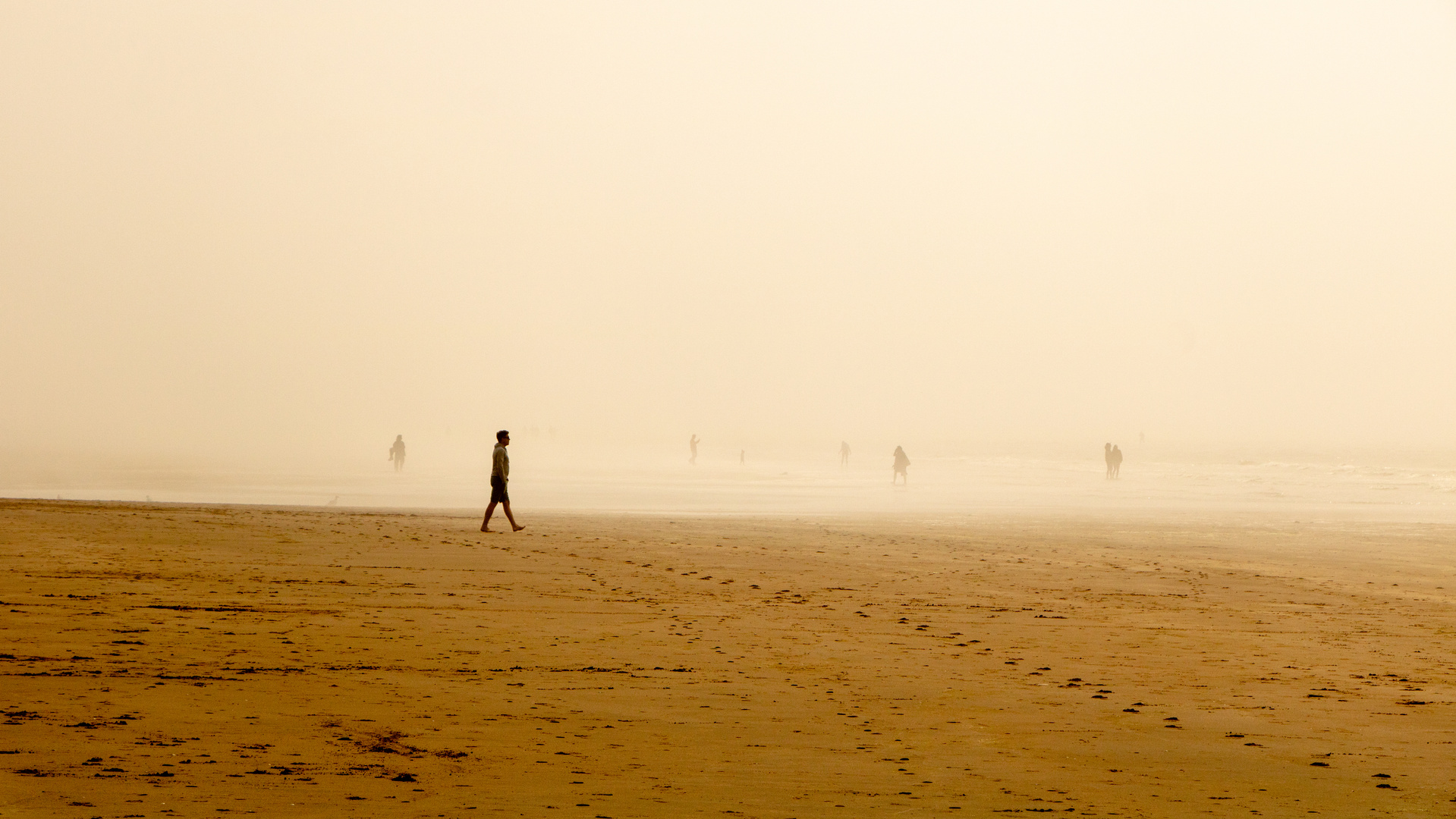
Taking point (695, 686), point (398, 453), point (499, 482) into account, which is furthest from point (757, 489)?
point (695, 686)

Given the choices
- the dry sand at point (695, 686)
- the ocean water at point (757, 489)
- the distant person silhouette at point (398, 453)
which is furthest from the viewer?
the distant person silhouette at point (398, 453)

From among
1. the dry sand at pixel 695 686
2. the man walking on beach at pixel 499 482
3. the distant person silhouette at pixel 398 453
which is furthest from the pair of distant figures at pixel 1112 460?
the man walking on beach at pixel 499 482

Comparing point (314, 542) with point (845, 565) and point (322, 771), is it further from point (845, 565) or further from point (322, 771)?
point (322, 771)

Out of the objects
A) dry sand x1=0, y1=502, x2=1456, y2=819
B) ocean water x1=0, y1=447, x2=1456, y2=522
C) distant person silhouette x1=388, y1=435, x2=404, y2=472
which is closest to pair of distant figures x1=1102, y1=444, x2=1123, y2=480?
ocean water x1=0, y1=447, x2=1456, y2=522

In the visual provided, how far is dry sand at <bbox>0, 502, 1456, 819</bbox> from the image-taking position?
6051 millimetres

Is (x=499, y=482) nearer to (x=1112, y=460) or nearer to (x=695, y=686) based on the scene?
(x=695, y=686)

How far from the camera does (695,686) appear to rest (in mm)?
8641

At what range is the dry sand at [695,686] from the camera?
6051mm

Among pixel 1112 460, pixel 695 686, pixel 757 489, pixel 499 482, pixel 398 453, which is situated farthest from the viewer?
pixel 1112 460

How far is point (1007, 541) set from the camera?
22172 mm

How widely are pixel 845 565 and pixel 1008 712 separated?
9075 mm

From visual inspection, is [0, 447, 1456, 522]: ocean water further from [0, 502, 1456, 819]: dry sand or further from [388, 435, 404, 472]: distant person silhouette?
[0, 502, 1456, 819]: dry sand

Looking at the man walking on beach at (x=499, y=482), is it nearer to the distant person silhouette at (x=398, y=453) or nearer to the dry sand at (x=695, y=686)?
the dry sand at (x=695, y=686)

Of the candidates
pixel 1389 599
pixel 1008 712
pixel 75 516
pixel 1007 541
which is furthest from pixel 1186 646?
pixel 75 516
